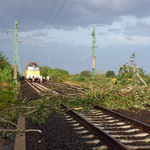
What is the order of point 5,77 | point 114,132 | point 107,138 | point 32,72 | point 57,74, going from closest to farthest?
point 107,138 < point 114,132 < point 57,74 < point 5,77 < point 32,72

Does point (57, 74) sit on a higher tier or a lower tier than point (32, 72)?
lower

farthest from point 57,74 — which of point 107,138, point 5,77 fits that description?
point 5,77

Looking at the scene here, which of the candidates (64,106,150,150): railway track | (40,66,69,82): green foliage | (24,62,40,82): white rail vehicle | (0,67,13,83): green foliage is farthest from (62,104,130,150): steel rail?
(24,62,40,82): white rail vehicle

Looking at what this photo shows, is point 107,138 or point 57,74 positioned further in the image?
point 57,74

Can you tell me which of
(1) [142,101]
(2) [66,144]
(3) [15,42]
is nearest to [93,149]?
(2) [66,144]

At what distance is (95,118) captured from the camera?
327 inches

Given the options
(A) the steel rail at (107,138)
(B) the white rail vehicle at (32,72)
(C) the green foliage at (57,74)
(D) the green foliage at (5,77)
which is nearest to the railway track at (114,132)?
(A) the steel rail at (107,138)

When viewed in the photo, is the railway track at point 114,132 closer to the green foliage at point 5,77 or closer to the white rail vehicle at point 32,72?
the green foliage at point 5,77

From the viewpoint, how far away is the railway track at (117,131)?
5.12m

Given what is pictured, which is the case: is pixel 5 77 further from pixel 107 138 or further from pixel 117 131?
pixel 107 138

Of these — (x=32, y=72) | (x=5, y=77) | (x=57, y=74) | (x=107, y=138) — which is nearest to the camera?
(x=107, y=138)

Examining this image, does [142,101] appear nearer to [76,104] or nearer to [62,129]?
[76,104]

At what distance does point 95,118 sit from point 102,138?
259cm

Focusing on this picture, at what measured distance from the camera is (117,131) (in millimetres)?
6332
